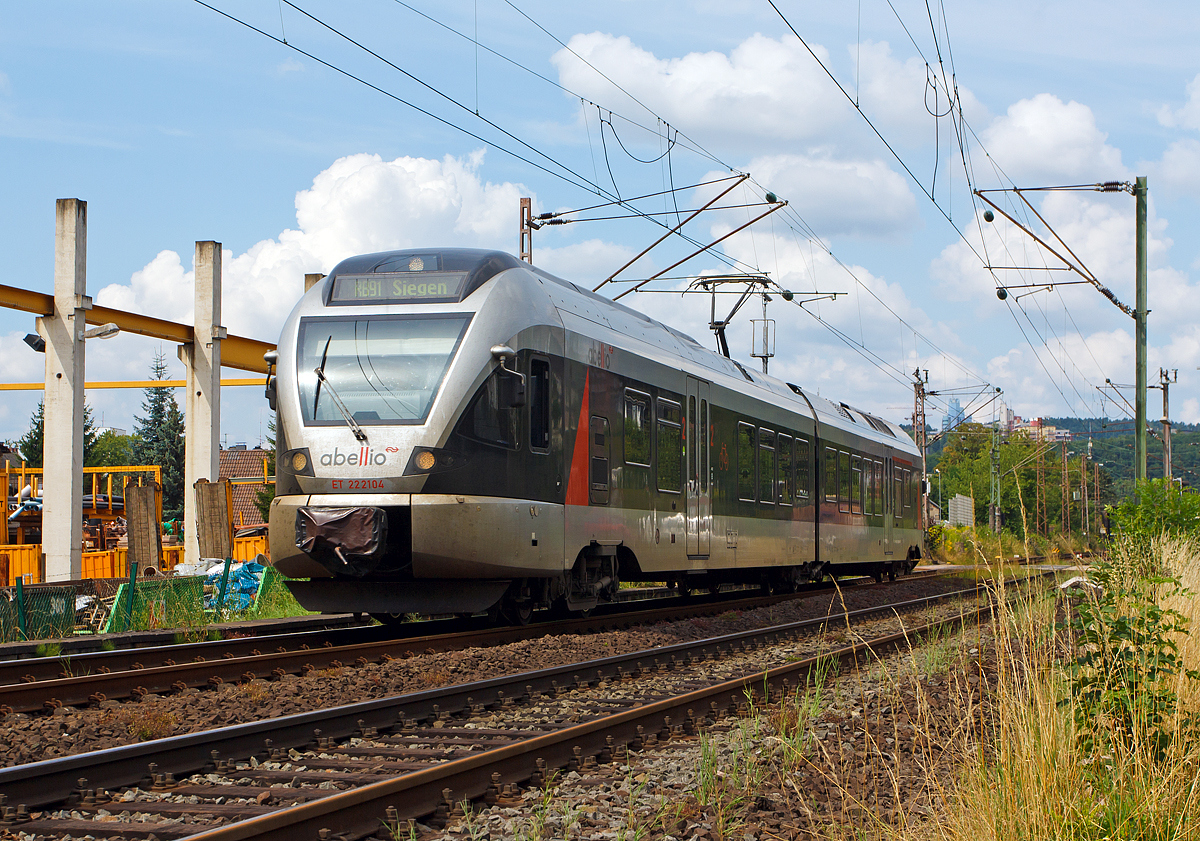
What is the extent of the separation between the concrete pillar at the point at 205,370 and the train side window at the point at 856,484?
12.2 m

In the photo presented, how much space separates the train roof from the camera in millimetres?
11453

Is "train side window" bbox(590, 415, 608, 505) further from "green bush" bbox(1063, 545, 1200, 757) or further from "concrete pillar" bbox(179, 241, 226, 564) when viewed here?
"concrete pillar" bbox(179, 241, 226, 564)

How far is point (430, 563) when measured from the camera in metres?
10.5

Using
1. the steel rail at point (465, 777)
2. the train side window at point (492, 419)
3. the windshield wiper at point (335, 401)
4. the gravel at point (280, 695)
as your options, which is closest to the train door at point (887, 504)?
the gravel at point (280, 695)

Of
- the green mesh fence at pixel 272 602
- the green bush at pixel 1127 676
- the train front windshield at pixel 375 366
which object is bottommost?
the green mesh fence at pixel 272 602

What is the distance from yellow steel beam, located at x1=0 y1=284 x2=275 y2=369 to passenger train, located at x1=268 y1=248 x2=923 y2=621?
8.95 metres

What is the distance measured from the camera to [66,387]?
18.7 metres

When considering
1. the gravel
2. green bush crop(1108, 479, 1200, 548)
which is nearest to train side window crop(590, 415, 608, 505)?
the gravel

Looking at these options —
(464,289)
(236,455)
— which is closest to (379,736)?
(464,289)

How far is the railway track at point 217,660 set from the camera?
7801 mm

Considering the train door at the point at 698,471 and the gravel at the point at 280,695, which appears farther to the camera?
the train door at the point at 698,471

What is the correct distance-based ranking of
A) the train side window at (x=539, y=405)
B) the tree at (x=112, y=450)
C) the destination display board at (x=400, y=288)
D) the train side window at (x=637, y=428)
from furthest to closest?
1. the tree at (x=112, y=450)
2. the train side window at (x=637, y=428)
3. the train side window at (x=539, y=405)
4. the destination display board at (x=400, y=288)

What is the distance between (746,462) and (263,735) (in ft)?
38.6

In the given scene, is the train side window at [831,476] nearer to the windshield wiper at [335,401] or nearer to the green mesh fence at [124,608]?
the green mesh fence at [124,608]
